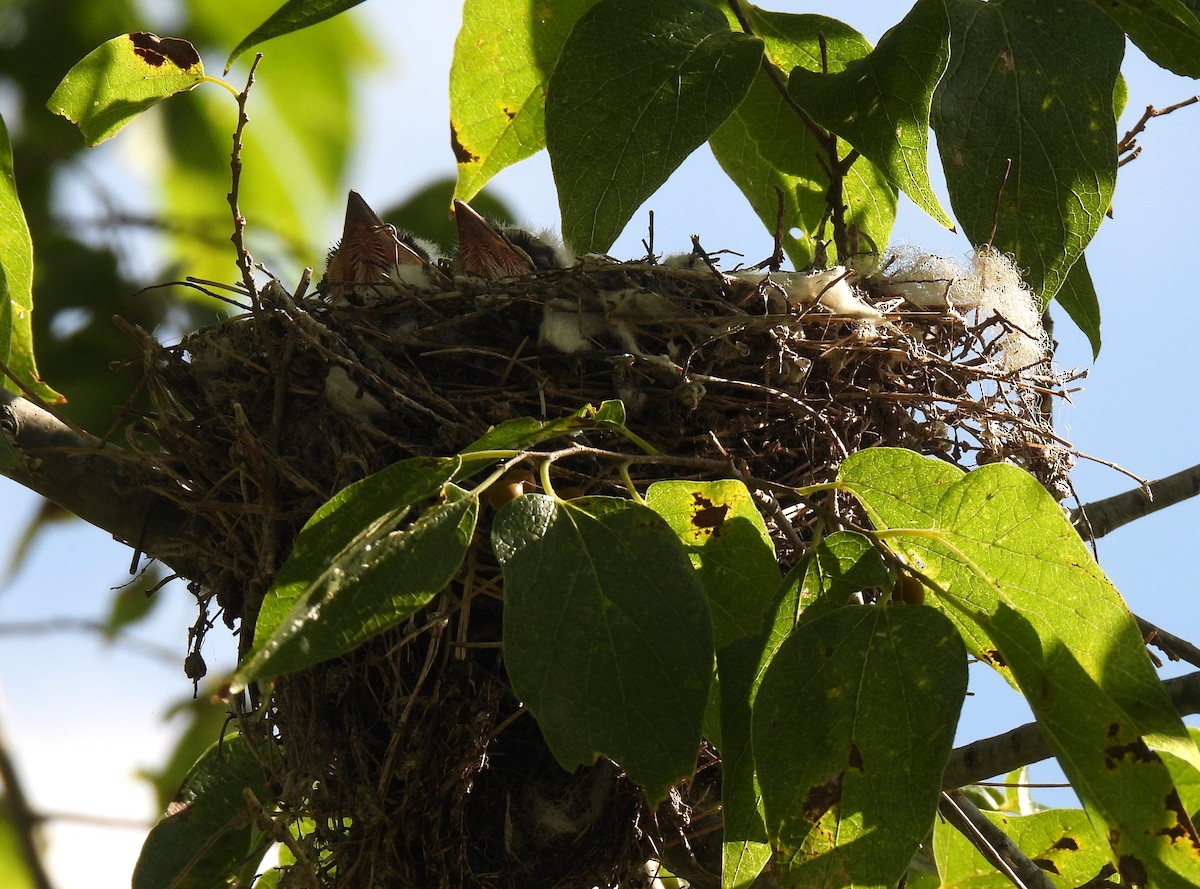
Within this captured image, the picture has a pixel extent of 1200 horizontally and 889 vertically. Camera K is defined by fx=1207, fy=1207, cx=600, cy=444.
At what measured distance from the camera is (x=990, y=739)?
1507 mm

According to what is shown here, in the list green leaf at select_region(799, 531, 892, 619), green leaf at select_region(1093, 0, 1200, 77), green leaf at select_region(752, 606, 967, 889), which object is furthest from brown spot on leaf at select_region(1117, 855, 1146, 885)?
green leaf at select_region(1093, 0, 1200, 77)

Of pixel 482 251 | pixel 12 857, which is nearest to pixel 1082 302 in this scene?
pixel 482 251

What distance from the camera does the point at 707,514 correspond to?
1.17 m

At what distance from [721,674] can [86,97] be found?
3.77 feet

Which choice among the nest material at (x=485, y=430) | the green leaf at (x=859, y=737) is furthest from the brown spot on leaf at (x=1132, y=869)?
the nest material at (x=485, y=430)

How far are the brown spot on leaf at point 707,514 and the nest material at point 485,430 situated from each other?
276 mm

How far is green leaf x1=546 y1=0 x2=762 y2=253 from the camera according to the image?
1309mm

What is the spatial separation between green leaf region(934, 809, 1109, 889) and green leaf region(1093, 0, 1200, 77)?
1049mm

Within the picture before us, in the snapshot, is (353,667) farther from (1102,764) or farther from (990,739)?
(1102,764)

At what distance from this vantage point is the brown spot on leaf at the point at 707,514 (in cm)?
117

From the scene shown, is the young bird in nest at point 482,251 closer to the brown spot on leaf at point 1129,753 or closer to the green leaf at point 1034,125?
the green leaf at point 1034,125

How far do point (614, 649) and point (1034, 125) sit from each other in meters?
0.78

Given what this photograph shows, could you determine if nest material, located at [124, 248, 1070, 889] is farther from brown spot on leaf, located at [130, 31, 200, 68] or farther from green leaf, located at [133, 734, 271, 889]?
brown spot on leaf, located at [130, 31, 200, 68]

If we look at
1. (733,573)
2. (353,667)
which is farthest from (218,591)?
(733,573)
